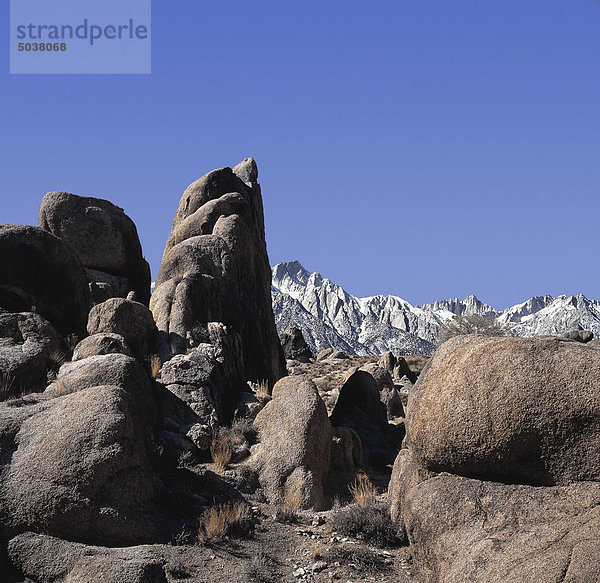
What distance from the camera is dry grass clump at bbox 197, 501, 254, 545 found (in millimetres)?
10359

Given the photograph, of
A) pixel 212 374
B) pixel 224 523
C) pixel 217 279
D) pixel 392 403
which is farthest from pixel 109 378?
pixel 392 403

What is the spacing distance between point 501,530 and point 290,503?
18.1ft

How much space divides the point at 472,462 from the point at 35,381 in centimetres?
929

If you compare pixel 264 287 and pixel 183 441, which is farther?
pixel 264 287

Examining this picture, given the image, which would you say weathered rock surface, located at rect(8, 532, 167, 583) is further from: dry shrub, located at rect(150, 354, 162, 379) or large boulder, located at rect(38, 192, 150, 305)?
large boulder, located at rect(38, 192, 150, 305)

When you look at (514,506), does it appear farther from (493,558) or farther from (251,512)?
(251,512)

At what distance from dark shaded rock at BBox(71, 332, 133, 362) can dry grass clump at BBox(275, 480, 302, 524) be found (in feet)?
15.9

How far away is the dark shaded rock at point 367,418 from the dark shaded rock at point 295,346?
2992 cm

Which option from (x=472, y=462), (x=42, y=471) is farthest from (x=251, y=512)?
(x=472, y=462)

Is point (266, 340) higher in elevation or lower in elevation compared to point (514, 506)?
higher

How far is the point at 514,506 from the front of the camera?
839 centimetres

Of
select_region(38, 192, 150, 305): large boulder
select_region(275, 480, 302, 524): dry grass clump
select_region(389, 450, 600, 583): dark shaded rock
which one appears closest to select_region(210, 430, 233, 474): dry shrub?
select_region(275, 480, 302, 524): dry grass clump

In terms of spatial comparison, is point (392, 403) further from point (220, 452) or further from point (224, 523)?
point (224, 523)

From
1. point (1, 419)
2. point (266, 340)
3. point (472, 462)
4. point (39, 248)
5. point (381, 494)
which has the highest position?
point (39, 248)
